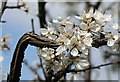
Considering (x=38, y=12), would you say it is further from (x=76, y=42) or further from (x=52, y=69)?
(x=76, y=42)

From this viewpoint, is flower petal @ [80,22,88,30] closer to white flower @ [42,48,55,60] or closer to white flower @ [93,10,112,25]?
white flower @ [93,10,112,25]

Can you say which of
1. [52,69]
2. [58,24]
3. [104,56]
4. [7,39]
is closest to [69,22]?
[58,24]

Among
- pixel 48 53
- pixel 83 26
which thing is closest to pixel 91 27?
pixel 83 26

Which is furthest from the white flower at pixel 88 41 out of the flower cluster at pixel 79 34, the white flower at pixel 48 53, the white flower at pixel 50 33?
the white flower at pixel 48 53

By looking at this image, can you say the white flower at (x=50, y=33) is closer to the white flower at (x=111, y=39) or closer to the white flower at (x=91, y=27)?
the white flower at (x=91, y=27)

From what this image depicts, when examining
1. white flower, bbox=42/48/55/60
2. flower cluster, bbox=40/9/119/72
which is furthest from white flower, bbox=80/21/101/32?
white flower, bbox=42/48/55/60

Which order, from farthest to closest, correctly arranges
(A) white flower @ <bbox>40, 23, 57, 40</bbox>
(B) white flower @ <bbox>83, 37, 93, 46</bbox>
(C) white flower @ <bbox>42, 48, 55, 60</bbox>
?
(C) white flower @ <bbox>42, 48, 55, 60</bbox>
(A) white flower @ <bbox>40, 23, 57, 40</bbox>
(B) white flower @ <bbox>83, 37, 93, 46</bbox>

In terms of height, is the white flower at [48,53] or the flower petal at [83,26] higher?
the flower petal at [83,26]

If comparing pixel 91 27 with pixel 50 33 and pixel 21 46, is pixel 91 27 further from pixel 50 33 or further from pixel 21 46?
pixel 21 46

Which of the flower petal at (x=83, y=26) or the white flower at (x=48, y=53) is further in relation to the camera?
the white flower at (x=48, y=53)
